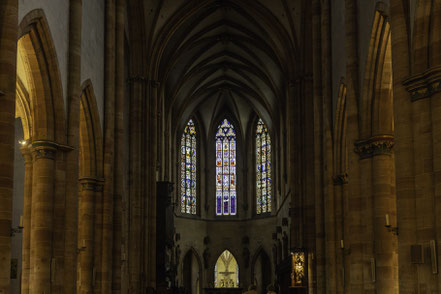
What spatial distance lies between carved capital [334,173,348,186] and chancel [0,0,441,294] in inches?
3.1

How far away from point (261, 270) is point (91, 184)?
28689 mm

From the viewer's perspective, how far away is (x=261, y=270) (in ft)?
154

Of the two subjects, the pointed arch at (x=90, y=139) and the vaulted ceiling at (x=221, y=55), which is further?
the vaulted ceiling at (x=221, y=55)

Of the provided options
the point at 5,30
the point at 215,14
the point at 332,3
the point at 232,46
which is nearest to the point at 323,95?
the point at 332,3

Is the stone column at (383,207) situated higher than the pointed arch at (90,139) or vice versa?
the pointed arch at (90,139)

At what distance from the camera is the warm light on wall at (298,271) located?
2703cm

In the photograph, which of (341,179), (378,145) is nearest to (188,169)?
(341,179)

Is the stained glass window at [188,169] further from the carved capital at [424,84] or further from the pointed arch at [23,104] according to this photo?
the carved capital at [424,84]

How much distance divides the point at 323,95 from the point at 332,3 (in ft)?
9.32

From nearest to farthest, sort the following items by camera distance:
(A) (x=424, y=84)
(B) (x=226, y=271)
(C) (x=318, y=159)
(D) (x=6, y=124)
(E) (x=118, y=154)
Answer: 1. (D) (x=6, y=124)
2. (A) (x=424, y=84)
3. (E) (x=118, y=154)
4. (C) (x=318, y=159)
5. (B) (x=226, y=271)

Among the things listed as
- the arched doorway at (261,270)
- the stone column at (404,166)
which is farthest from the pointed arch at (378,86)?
the arched doorway at (261,270)

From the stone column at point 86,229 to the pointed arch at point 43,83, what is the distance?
369 centimetres

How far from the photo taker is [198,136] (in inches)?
1912

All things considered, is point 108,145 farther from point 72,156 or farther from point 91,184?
point 72,156
